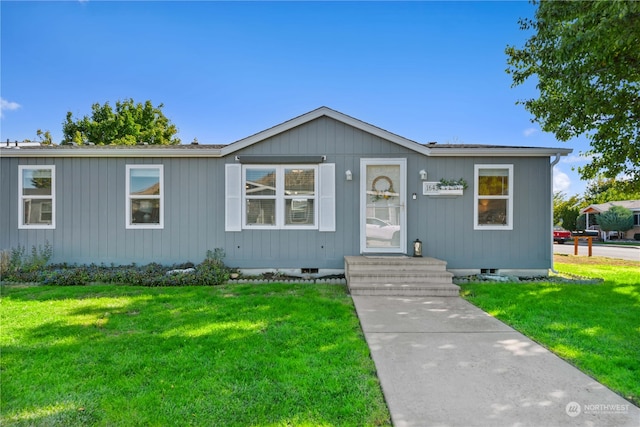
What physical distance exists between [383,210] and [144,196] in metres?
5.44

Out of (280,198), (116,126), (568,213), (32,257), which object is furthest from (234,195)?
(568,213)

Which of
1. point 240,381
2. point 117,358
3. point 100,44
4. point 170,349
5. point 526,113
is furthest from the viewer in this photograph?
point 100,44

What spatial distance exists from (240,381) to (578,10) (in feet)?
29.1

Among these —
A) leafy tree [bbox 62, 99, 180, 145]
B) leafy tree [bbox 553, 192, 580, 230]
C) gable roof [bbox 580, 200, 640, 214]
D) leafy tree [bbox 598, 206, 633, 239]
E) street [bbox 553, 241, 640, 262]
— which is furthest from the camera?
leafy tree [bbox 553, 192, 580, 230]

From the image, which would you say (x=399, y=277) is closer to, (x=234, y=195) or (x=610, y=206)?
(x=234, y=195)

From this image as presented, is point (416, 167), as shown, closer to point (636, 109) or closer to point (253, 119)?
point (636, 109)

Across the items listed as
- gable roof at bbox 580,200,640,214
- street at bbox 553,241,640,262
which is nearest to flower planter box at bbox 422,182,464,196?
street at bbox 553,241,640,262

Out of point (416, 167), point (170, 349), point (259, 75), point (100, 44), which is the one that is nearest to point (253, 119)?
point (259, 75)

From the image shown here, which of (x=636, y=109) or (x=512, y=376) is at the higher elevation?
(x=636, y=109)

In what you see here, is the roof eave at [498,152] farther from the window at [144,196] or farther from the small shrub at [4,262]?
the small shrub at [4,262]

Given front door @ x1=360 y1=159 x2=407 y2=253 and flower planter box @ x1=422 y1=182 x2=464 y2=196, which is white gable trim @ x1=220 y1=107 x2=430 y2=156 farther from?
flower planter box @ x1=422 y1=182 x2=464 y2=196

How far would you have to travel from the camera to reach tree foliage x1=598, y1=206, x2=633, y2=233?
906 inches

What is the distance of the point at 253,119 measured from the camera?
13.9m

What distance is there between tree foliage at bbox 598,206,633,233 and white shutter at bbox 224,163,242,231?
29.6 meters
